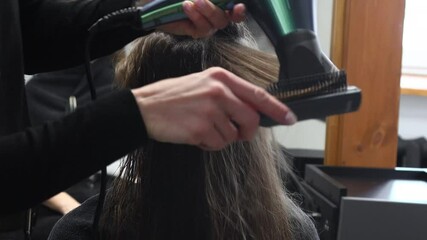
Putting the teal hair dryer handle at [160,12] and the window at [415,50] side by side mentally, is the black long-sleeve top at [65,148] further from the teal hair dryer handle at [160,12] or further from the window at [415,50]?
the window at [415,50]

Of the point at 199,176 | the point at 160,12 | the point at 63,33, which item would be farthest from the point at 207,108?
the point at 63,33

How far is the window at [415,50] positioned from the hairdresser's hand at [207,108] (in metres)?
1.63

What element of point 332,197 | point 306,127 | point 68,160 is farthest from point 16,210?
point 306,127

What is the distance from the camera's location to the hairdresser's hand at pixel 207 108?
49 cm

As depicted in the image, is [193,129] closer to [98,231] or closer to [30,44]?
[98,231]

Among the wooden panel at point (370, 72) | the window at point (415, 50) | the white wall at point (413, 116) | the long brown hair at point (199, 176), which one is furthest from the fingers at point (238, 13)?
the white wall at point (413, 116)

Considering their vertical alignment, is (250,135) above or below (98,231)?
above

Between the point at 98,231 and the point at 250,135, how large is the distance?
1.23ft

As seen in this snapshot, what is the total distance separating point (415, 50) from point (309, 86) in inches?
67.1

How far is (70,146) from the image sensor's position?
1.66ft

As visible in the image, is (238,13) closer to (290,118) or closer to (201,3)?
(201,3)

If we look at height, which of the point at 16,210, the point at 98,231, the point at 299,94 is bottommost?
the point at 98,231

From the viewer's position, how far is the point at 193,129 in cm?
50

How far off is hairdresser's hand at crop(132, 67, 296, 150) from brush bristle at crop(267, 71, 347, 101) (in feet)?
0.09
